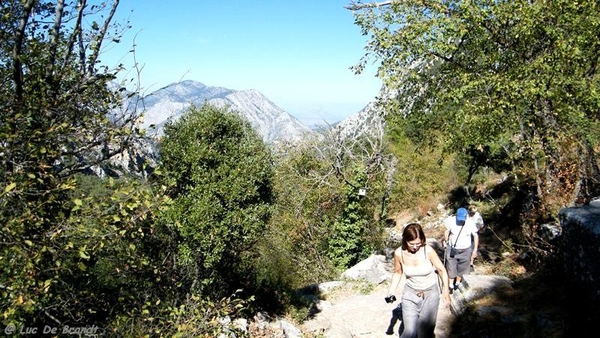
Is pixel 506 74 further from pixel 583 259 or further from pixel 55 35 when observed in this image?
pixel 55 35

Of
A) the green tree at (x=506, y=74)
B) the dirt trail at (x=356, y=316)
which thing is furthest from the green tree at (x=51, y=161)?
the green tree at (x=506, y=74)

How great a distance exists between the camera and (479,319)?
27.9 ft

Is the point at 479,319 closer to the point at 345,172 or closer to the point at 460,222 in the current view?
the point at 460,222

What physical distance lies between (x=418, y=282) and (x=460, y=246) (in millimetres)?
3707

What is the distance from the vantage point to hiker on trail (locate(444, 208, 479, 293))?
9.19 meters

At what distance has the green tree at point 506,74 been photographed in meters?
9.05

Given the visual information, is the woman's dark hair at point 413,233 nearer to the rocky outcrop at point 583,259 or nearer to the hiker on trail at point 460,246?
the rocky outcrop at point 583,259

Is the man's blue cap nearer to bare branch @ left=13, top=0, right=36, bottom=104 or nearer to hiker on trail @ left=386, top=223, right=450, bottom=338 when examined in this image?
hiker on trail @ left=386, top=223, right=450, bottom=338

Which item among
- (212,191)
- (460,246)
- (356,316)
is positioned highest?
(212,191)

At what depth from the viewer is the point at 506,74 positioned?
9.59 metres

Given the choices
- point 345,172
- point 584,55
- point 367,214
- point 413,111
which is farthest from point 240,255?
point 345,172

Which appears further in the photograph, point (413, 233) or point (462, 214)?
point (462, 214)

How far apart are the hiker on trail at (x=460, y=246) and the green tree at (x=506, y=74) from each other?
252 cm

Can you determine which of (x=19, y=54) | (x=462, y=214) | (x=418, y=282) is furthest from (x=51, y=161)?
(x=462, y=214)
